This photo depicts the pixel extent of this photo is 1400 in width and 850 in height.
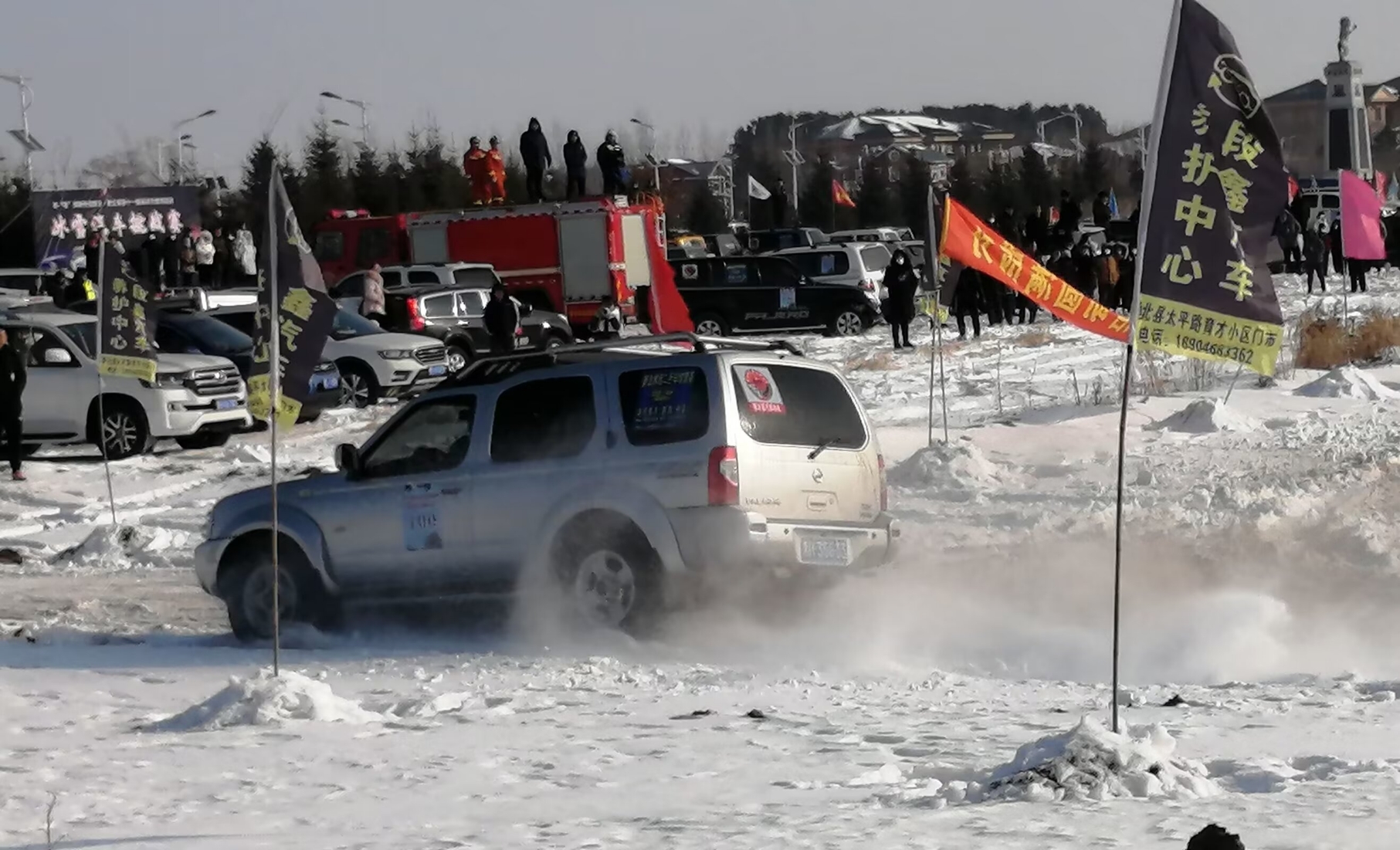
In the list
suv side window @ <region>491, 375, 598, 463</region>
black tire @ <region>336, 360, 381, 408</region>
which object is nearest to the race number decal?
suv side window @ <region>491, 375, 598, 463</region>

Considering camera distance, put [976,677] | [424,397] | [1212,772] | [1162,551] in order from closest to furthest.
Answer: [1212,772], [976,677], [424,397], [1162,551]

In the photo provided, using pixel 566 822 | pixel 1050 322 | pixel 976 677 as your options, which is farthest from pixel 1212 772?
pixel 1050 322

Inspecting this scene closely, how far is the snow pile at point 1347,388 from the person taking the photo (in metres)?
21.8

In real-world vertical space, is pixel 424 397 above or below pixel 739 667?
above

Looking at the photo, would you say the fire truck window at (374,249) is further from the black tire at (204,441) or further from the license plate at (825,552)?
the license plate at (825,552)

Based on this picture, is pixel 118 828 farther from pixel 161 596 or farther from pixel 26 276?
pixel 26 276

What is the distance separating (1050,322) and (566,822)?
28.9 meters

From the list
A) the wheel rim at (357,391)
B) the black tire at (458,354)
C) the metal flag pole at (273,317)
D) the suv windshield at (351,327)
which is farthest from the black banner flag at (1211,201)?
the black tire at (458,354)

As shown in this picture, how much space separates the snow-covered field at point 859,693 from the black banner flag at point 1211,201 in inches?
60.1

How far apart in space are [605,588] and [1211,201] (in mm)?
4844

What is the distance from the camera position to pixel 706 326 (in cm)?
3516

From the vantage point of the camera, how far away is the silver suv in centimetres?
1106

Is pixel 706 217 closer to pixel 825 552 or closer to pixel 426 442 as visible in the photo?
pixel 426 442

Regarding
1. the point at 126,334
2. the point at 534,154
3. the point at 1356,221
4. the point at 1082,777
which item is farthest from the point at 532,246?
the point at 1082,777
